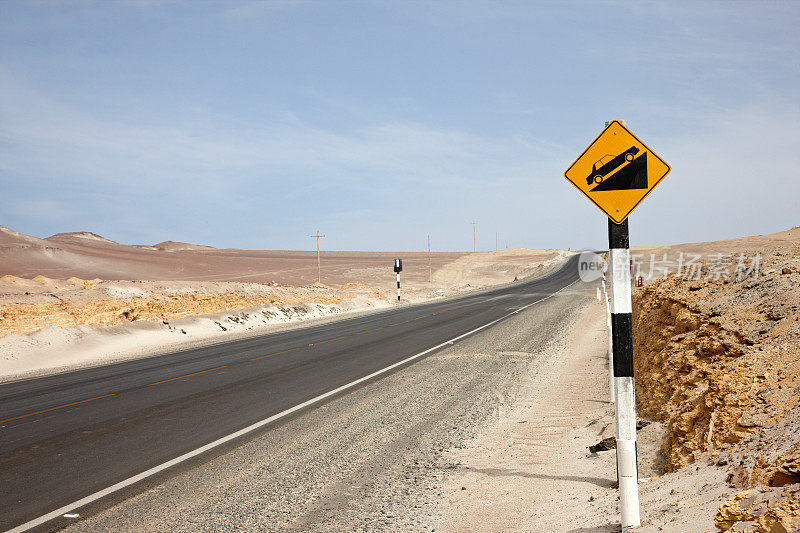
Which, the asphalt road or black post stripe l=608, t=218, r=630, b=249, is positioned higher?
black post stripe l=608, t=218, r=630, b=249

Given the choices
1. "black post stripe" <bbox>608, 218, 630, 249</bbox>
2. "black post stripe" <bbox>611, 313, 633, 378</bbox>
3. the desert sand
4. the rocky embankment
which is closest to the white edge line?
"black post stripe" <bbox>611, 313, 633, 378</bbox>

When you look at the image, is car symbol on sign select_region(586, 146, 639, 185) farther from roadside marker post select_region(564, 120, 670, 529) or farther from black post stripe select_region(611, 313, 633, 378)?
black post stripe select_region(611, 313, 633, 378)

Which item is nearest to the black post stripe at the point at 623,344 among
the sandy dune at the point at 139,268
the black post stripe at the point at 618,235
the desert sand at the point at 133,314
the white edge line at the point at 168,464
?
the black post stripe at the point at 618,235

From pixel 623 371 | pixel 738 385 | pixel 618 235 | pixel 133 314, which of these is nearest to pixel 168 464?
pixel 623 371

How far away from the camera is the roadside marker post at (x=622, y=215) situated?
13.5ft

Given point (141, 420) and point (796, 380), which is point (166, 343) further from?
point (796, 380)

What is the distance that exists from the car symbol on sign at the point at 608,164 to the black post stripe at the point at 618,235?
0.37m

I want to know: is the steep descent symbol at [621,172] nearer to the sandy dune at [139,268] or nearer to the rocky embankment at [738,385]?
the rocky embankment at [738,385]

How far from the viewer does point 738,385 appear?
511cm

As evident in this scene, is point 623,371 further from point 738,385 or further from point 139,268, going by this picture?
point 139,268

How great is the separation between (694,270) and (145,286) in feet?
113

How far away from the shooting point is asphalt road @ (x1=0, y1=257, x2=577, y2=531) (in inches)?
257

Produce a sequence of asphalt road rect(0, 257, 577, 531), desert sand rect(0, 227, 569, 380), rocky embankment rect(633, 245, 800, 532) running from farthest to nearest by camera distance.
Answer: desert sand rect(0, 227, 569, 380), asphalt road rect(0, 257, 577, 531), rocky embankment rect(633, 245, 800, 532)

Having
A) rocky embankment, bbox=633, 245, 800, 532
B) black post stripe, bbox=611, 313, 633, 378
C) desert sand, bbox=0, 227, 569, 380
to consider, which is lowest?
desert sand, bbox=0, 227, 569, 380
